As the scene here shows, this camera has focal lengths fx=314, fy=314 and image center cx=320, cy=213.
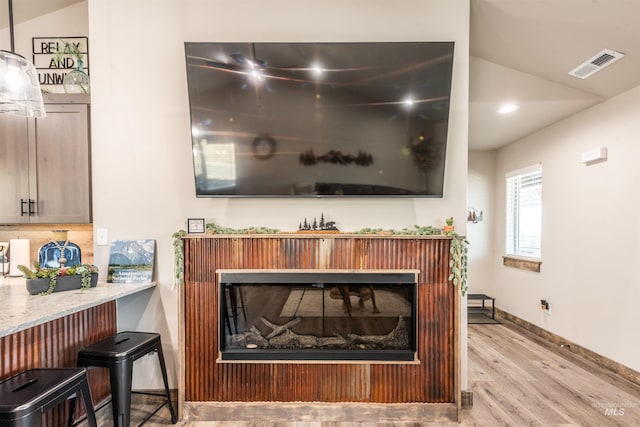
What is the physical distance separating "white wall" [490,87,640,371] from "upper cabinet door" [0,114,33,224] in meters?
4.91

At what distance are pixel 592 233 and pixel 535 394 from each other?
5.56ft

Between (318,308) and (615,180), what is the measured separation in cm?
293

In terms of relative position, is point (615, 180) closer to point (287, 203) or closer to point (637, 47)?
point (637, 47)

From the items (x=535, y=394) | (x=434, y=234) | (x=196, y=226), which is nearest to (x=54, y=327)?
(x=196, y=226)

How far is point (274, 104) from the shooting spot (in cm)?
214

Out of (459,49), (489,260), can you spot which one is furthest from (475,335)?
(459,49)

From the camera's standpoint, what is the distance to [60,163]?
2.38 m

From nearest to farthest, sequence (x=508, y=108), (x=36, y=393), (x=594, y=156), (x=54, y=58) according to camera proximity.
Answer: (x=36, y=393), (x=54, y=58), (x=594, y=156), (x=508, y=108)

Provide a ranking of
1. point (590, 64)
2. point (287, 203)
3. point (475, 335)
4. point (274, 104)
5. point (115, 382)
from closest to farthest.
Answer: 1. point (115, 382)
2. point (274, 104)
3. point (287, 203)
4. point (590, 64)
5. point (475, 335)

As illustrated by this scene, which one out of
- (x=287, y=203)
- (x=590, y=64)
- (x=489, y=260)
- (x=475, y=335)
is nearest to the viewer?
(x=287, y=203)

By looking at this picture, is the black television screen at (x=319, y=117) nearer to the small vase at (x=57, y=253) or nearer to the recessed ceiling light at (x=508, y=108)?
the small vase at (x=57, y=253)

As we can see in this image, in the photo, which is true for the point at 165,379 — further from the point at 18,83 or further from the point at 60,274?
the point at 18,83

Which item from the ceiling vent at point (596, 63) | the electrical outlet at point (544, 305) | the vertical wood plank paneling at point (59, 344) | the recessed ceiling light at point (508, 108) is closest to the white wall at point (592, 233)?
the electrical outlet at point (544, 305)

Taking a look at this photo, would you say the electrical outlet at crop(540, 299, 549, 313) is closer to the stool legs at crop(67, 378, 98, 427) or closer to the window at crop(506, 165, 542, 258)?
the window at crop(506, 165, 542, 258)
